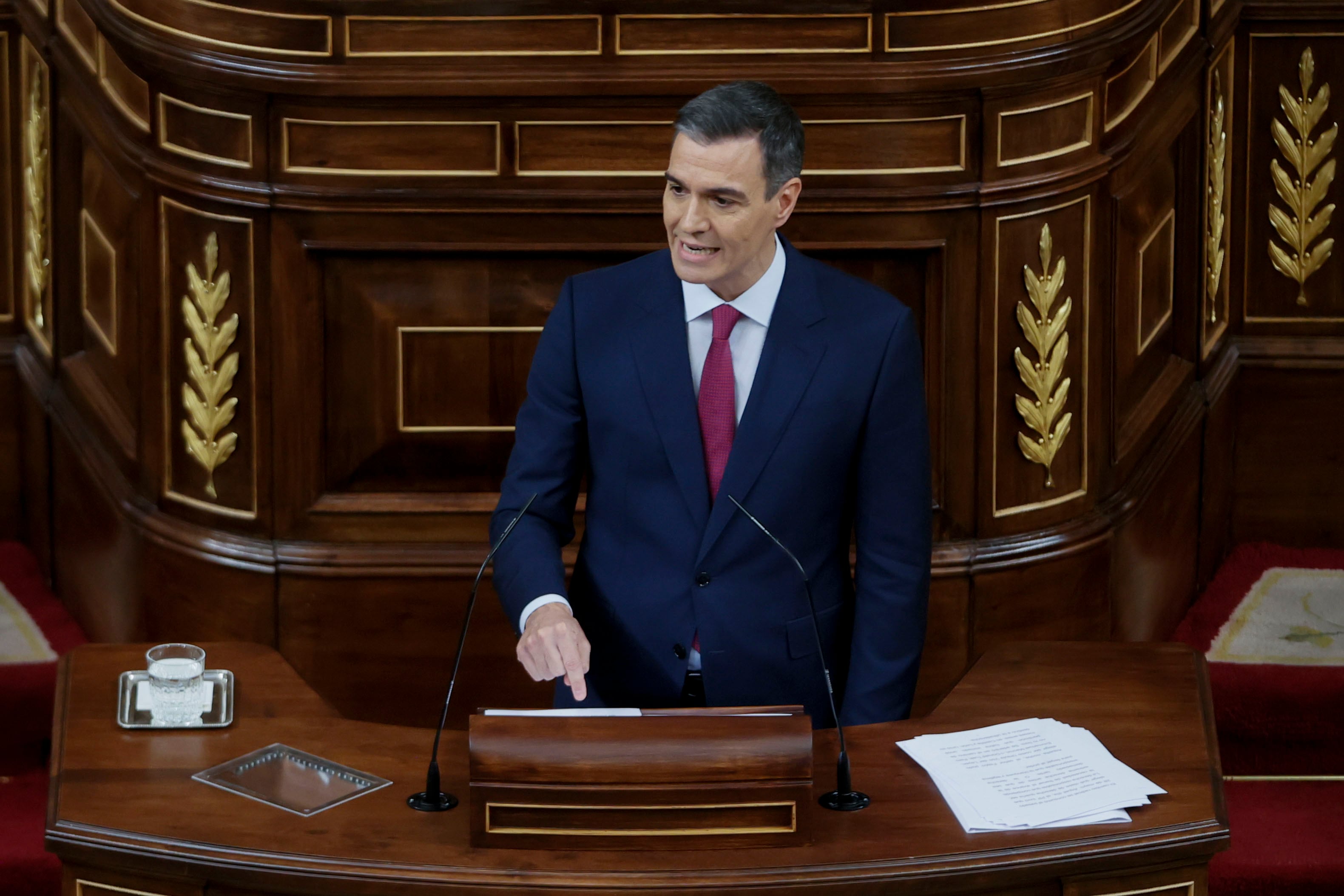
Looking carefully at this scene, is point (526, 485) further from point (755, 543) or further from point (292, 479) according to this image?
point (292, 479)

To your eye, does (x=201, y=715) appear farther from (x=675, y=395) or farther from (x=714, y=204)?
(x=714, y=204)

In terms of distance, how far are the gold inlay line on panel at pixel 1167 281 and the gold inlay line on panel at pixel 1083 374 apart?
0.87ft

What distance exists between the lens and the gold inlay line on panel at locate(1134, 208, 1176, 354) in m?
4.31

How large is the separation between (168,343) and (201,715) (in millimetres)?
1620

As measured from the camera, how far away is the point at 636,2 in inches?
151

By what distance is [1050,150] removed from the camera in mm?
3959

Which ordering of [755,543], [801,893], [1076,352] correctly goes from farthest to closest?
[1076,352], [755,543], [801,893]

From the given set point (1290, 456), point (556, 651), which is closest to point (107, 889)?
point (556, 651)

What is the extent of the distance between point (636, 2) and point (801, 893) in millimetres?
2162

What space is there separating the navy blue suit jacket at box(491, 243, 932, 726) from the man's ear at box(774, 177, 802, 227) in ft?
0.36

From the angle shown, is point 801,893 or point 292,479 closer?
point 801,893

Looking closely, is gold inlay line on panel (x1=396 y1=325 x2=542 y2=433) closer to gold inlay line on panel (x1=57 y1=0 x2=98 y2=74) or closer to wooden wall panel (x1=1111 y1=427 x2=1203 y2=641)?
gold inlay line on panel (x1=57 y1=0 x2=98 y2=74)

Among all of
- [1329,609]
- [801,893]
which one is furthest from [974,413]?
[801,893]

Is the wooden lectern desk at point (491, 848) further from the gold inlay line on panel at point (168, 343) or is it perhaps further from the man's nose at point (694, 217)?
the gold inlay line on panel at point (168, 343)
